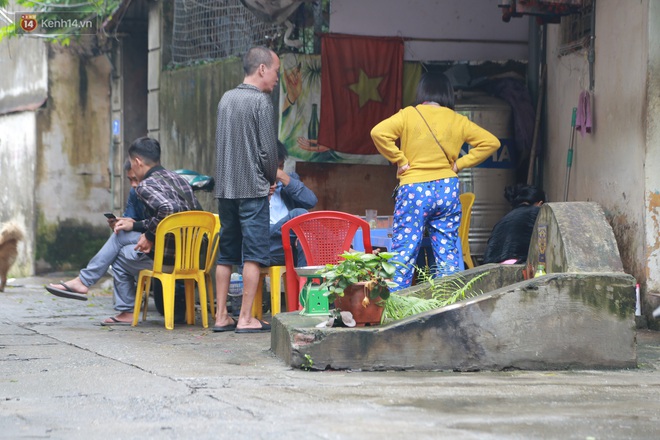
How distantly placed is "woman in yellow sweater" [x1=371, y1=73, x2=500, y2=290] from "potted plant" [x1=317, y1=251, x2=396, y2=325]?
1266mm

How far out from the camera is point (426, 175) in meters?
7.20

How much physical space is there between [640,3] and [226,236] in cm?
347

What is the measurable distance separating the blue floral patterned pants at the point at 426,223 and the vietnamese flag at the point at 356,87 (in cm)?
342

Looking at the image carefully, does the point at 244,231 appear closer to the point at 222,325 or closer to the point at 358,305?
the point at 222,325

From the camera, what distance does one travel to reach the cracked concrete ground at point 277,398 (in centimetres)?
423

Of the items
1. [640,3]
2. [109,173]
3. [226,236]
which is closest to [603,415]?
[226,236]

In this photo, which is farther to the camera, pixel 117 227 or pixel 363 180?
pixel 363 180

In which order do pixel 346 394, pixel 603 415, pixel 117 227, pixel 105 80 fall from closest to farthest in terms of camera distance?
1. pixel 603 415
2. pixel 346 394
3. pixel 117 227
4. pixel 105 80

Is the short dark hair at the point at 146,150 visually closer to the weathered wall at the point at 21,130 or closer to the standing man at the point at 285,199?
the standing man at the point at 285,199

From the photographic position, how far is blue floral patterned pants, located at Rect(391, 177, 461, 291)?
7.13m

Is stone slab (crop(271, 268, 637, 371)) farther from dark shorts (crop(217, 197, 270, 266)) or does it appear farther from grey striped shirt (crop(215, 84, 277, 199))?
grey striped shirt (crop(215, 84, 277, 199))

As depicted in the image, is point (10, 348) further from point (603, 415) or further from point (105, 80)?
point (105, 80)

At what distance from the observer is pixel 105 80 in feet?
47.7

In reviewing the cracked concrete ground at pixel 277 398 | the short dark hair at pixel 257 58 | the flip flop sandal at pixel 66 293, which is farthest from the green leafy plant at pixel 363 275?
the flip flop sandal at pixel 66 293
